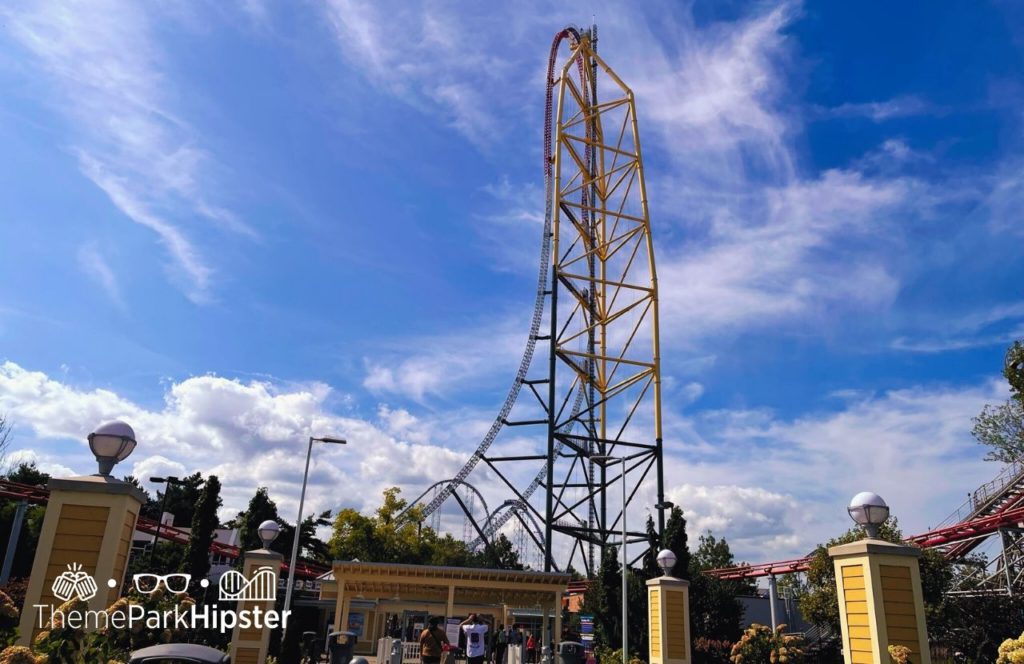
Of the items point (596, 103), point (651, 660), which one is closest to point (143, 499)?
point (651, 660)

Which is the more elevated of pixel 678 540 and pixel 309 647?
pixel 678 540

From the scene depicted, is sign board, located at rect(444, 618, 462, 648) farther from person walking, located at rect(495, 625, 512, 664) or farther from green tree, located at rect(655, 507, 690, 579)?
green tree, located at rect(655, 507, 690, 579)

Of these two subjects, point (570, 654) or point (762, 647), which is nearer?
point (570, 654)

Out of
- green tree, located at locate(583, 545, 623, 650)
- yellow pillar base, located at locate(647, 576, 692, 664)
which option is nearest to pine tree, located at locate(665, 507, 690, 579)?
green tree, located at locate(583, 545, 623, 650)

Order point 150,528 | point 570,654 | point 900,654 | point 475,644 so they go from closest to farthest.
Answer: point 900,654, point 570,654, point 475,644, point 150,528

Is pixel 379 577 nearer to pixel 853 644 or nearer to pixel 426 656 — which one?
pixel 426 656

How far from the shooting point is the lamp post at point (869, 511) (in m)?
9.28

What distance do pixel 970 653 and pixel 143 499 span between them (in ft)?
95.8

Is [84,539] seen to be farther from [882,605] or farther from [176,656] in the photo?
[882,605]

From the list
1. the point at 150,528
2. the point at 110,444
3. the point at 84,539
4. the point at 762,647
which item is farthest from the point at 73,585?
the point at 150,528

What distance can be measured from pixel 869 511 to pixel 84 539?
9.32 m

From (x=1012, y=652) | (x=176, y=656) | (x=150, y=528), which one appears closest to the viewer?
(x=176, y=656)

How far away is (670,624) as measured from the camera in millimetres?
15289

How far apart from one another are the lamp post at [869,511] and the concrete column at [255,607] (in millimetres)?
9378
